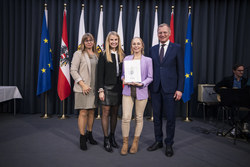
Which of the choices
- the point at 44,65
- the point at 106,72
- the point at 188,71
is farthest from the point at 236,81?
the point at 44,65

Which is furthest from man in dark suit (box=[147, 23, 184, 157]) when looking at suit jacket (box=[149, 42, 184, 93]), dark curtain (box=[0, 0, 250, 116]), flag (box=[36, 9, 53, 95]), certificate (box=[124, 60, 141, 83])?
flag (box=[36, 9, 53, 95])

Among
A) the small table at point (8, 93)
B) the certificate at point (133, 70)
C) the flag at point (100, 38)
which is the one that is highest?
the flag at point (100, 38)

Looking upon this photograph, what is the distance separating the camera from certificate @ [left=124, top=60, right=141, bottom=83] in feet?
6.35

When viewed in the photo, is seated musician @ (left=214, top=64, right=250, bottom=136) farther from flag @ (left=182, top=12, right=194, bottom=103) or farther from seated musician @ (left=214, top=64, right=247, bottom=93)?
flag @ (left=182, top=12, right=194, bottom=103)

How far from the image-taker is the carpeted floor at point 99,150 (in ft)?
6.21

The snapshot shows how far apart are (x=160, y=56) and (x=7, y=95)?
3531 mm

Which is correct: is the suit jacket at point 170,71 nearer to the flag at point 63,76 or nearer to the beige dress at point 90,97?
the beige dress at point 90,97

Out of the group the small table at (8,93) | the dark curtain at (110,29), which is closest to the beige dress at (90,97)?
the dark curtain at (110,29)

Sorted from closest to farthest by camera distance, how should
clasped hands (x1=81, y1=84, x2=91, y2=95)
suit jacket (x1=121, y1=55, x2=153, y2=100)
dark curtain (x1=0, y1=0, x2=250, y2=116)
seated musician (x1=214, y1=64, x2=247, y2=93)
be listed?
suit jacket (x1=121, y1=55, x2=153, y2=100), clasped hands (x1=81, y1=84, x2=91, y2=95), seated musician (x1=214, y1=64, x2=247, y2=93), dark curtain (x1=0, y1=0, x2=250, y2=116)

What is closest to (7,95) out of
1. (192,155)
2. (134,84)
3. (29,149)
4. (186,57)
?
(29,149)

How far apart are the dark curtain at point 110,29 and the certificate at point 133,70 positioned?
247cm

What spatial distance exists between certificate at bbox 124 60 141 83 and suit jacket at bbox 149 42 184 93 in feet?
0.88

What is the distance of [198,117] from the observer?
4367 millimetres

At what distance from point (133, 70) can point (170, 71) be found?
47cm
